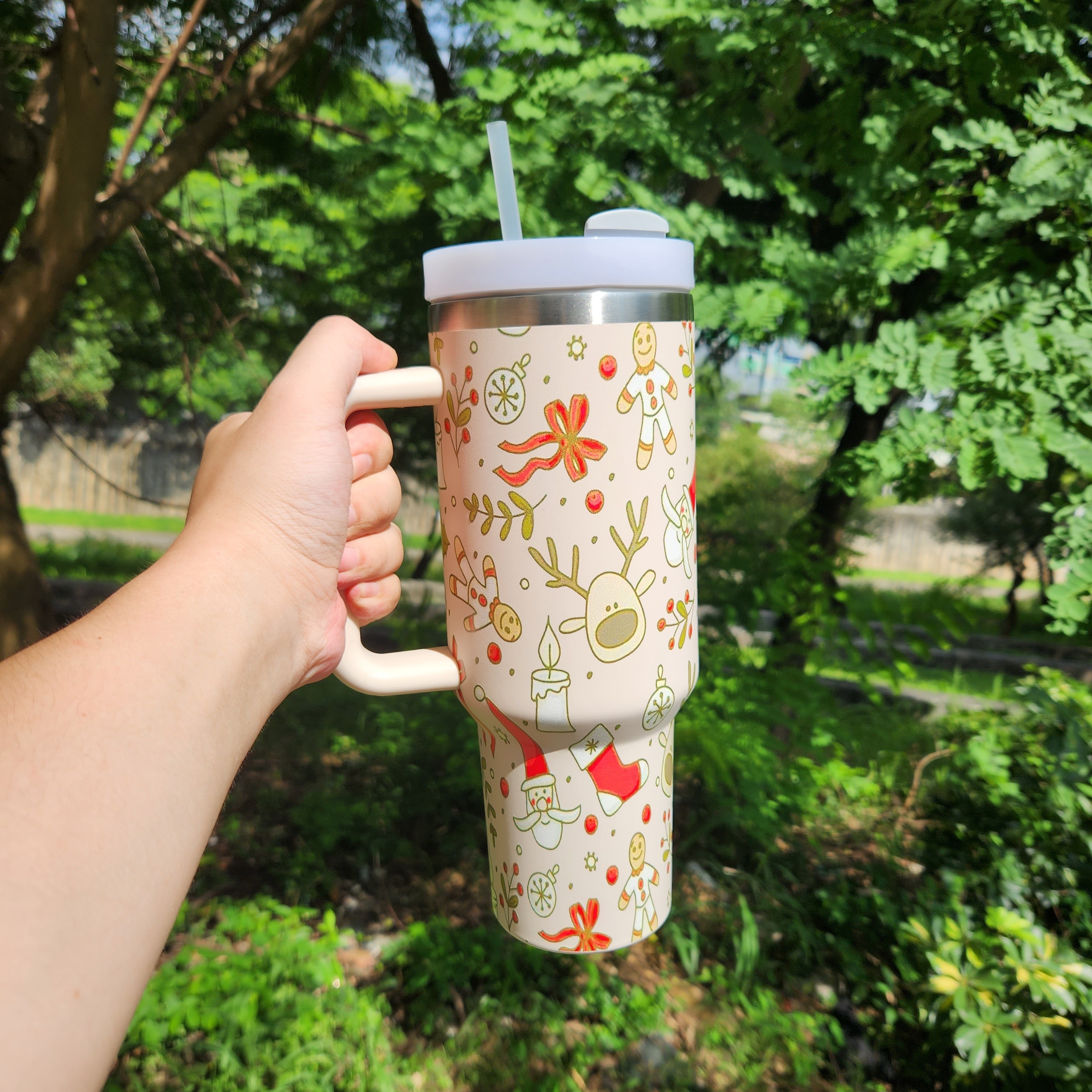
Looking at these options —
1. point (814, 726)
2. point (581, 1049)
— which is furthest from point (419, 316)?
point (581, 1049)

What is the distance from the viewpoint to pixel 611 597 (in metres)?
0.96

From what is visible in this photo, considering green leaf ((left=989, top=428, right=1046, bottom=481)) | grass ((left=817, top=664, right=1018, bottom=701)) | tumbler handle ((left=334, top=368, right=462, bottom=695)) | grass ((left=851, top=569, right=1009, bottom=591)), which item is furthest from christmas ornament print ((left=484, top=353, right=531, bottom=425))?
grass ((left=851, top=569, right=1009, bottom=591))

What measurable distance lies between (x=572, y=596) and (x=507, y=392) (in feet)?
0.82

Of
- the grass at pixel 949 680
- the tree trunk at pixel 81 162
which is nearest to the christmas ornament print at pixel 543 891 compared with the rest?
the grass at pixel 949 680

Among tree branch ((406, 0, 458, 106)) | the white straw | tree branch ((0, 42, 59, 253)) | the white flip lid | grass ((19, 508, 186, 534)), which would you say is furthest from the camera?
grass ((19, 508, 186, 534))

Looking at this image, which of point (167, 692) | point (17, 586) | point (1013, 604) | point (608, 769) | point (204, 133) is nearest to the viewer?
point (167, 692)

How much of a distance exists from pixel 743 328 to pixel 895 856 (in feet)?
8.94

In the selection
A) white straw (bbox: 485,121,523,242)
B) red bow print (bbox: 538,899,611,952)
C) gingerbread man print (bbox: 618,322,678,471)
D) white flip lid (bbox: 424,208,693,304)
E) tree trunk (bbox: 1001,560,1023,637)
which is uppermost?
white straw (bbox: 485,121,523,242)

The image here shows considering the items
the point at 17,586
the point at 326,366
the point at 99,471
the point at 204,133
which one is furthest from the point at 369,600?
the point at 99,471

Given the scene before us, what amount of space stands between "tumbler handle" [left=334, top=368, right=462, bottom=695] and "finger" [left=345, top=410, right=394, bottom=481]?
0.10ft

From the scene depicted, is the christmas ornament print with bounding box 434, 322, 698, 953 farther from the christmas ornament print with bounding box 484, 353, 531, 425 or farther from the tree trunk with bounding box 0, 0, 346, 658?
the tree trunk with bounding box 0, 0, 346, 658

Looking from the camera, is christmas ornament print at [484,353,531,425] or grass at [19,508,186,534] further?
grass at [19,508,186,534]

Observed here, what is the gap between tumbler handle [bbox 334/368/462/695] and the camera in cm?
104

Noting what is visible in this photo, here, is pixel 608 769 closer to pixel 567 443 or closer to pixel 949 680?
pixel 567 443
